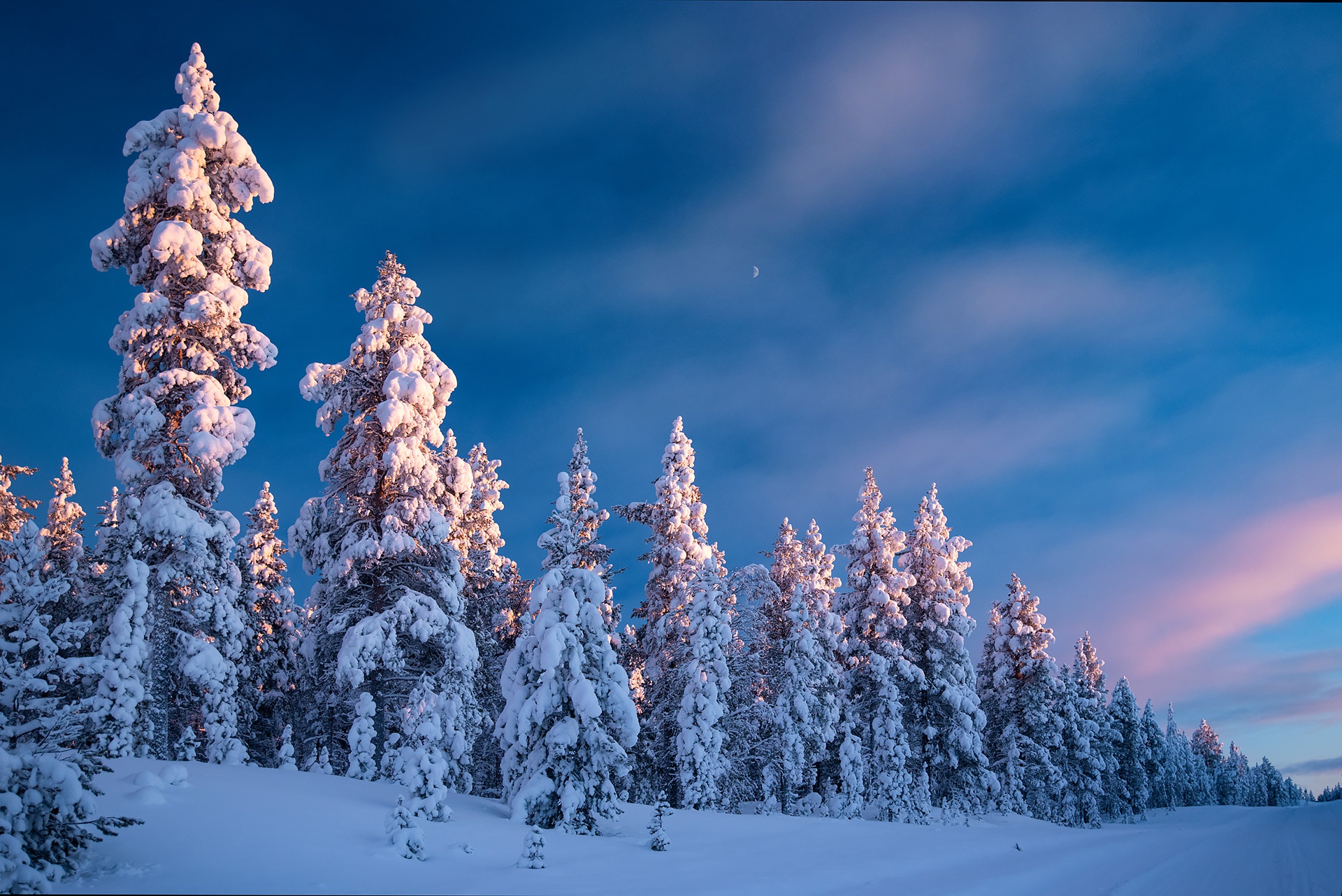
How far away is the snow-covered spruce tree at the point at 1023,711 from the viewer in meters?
41.5

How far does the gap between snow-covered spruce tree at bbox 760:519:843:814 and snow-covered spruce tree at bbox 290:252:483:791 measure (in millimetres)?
14161

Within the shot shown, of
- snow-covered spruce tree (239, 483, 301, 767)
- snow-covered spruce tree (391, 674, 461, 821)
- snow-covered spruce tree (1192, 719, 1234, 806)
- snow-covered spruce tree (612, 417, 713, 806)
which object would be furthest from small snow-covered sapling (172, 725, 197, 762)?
snow-covered spruce tree (1192, 719, 1234, 806)

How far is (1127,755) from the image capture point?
6141 cm

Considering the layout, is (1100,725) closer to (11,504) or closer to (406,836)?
(406,836)

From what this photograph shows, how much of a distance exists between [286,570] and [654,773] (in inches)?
749

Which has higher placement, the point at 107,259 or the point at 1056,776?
the point at 107,259

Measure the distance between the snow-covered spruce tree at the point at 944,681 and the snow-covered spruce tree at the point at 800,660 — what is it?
4370mm

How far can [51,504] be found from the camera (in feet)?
113

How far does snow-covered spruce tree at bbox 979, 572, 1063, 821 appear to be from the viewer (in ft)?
136

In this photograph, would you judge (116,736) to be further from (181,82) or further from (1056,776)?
(1056,776)

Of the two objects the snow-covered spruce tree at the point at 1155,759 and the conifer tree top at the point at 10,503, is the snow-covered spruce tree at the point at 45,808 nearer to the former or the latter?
the conifer tree top at the point at 10,503

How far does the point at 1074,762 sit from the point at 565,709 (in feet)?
136

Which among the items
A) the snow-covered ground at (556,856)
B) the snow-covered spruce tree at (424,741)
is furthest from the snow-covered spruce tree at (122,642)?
the snow-covered spruce tree at (424,741)

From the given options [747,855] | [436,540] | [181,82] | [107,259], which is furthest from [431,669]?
[181,82]
